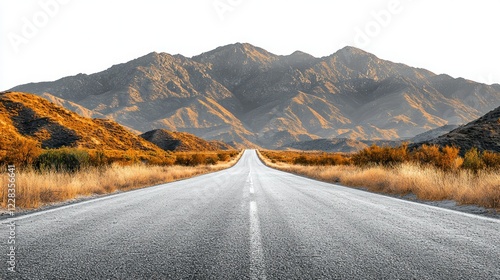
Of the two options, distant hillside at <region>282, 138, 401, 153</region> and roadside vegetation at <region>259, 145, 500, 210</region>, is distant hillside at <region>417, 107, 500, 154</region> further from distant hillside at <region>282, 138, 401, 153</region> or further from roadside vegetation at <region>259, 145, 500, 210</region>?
distant hillside at <region>282, 138, 401, 153</region>

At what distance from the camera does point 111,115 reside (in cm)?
18338

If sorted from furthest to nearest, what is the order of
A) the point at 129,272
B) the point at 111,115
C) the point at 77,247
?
the point at 111,115
the point at 77,247
the point at 129,272

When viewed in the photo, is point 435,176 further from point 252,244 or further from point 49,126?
point 49,126

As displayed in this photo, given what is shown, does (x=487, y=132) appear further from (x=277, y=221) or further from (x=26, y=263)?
(x=26, y=263)

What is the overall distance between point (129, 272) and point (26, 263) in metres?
1.33

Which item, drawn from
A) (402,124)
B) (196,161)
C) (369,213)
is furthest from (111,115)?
(369,213)

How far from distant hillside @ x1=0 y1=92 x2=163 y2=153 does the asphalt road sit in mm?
38338

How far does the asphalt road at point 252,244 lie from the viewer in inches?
142

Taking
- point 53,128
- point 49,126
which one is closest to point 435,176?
point 53,128

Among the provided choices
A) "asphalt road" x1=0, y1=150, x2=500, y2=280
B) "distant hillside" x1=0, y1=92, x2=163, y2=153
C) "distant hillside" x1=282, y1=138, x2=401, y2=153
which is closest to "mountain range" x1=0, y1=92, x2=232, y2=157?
"distant hillside" x1=0, y1=92, x2=163, y2=153

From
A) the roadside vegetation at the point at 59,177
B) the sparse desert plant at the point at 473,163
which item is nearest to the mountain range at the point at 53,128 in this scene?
the roadside vegetation at the point at 59,177

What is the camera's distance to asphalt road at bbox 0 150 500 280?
362 cm

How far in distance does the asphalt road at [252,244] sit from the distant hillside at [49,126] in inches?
1509

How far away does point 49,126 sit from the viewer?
47.0 m
